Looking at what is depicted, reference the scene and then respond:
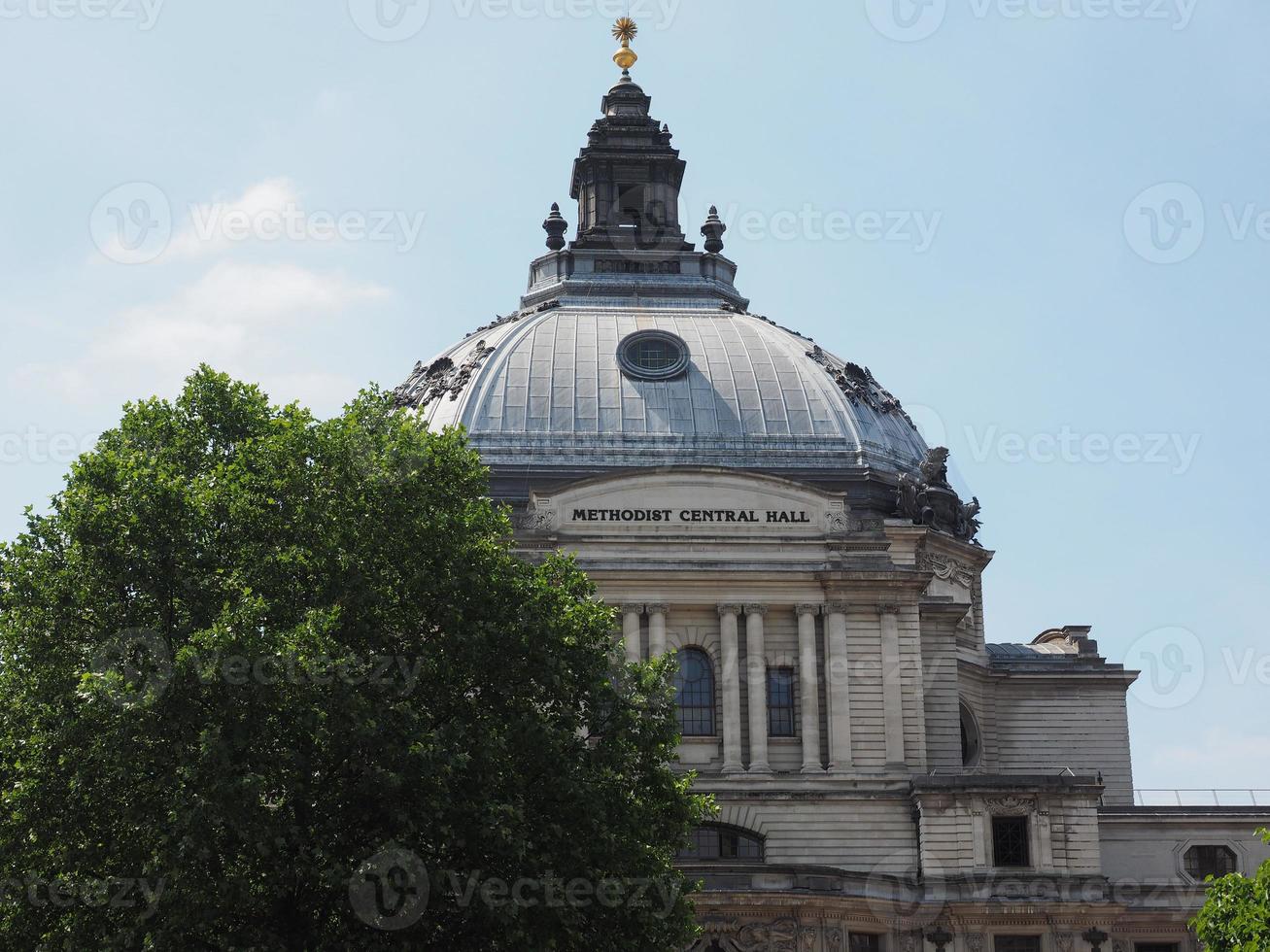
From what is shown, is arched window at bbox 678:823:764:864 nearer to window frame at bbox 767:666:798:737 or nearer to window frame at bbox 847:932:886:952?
window frame at bbox 767:666:798:737

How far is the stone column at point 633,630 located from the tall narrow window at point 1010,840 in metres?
14.1

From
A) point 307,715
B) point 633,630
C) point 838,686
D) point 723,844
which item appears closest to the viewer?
point 307,715

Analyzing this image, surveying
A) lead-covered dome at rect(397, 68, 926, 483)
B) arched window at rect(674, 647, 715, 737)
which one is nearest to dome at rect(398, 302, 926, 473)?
lead-covered dome at rect(397, 68, 926, 483)

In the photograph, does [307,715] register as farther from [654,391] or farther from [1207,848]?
[654,391]

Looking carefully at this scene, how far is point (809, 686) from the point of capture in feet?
221

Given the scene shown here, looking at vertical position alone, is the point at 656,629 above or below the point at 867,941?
above

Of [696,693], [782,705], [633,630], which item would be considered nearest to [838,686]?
[782,705]

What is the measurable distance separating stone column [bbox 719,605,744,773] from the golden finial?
4730 centimetres

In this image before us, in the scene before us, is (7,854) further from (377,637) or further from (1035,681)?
(1035,681)

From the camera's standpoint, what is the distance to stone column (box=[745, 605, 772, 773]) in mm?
66500

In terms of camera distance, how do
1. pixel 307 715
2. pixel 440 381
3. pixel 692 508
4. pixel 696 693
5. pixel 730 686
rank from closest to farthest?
pixel 307 715
pixel 730 686
pixel 696 693
pixel 692 508
pixel 440 381

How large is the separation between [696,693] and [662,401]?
1642cm


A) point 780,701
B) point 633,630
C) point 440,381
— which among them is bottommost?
point 780,701

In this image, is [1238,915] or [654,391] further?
[654,391]
